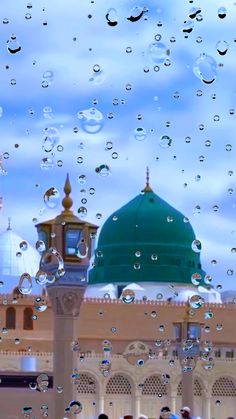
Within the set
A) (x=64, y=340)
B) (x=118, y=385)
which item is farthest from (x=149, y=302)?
(x=64, y=340)

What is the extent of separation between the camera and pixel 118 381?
120ft

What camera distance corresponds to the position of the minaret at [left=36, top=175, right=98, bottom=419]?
1969 cm

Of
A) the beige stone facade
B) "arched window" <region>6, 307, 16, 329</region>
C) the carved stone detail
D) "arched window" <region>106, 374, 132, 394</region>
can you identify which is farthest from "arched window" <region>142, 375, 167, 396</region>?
the carved stone detail

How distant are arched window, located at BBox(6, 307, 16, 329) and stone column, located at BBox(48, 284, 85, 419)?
18.8m

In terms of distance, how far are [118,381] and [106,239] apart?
34.7ft

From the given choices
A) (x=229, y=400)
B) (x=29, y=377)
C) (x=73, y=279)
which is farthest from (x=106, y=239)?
(x=73, y=279)

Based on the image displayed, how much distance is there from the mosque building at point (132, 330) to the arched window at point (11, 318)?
32mm

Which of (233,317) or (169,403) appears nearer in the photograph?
(169,403)

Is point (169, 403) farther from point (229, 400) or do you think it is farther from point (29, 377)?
point (29, 377)

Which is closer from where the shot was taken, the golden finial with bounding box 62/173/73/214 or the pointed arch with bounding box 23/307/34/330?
the golden finial with bounding box 62/173/73/214

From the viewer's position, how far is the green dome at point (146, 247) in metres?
45.5

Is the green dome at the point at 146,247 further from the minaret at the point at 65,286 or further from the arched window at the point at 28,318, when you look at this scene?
the minaret at the point at 65,286

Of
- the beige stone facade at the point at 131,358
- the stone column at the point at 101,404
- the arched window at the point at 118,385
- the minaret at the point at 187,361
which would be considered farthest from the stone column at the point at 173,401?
the minaret at the point at 187,361

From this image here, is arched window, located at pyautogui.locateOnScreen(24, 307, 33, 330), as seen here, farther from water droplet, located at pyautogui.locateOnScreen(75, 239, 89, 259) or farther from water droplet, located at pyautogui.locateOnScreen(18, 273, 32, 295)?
water droplet, located at pyautogui.locateOnScreen(18, 273, 32, 295)
